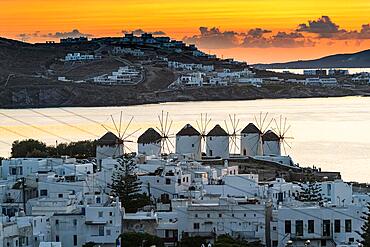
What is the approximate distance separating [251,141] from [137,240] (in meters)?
17.1

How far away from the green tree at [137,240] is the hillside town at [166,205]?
0.08 metres

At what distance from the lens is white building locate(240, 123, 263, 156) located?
31328 millimetres

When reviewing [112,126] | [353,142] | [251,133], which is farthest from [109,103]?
[251,133]

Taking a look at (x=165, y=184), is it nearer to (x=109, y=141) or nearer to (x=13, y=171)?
(x=13, y=171)

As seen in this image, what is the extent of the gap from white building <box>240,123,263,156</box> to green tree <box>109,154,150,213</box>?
9.85 m

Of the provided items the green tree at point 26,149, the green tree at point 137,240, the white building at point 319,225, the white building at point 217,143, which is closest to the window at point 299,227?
the white building at point 319,225

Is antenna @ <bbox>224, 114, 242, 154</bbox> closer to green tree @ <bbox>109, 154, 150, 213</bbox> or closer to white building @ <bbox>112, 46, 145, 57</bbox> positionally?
green tree @ <bbox>109, 154, 150, 213</bbox>

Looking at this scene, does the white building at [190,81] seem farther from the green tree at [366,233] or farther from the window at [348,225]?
the green tree at [366,233]

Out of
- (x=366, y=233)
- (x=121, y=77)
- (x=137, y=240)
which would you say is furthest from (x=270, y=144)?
Answer: (x=121, y=77)

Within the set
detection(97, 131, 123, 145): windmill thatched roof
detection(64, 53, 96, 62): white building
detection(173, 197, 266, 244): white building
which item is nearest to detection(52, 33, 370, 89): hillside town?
detection(64, 53, 96, 62): white building

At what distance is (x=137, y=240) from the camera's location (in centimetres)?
1466

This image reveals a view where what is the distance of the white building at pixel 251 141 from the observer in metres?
31.3

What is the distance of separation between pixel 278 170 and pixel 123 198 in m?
8.56

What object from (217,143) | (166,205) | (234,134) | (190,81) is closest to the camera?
(166,205)
